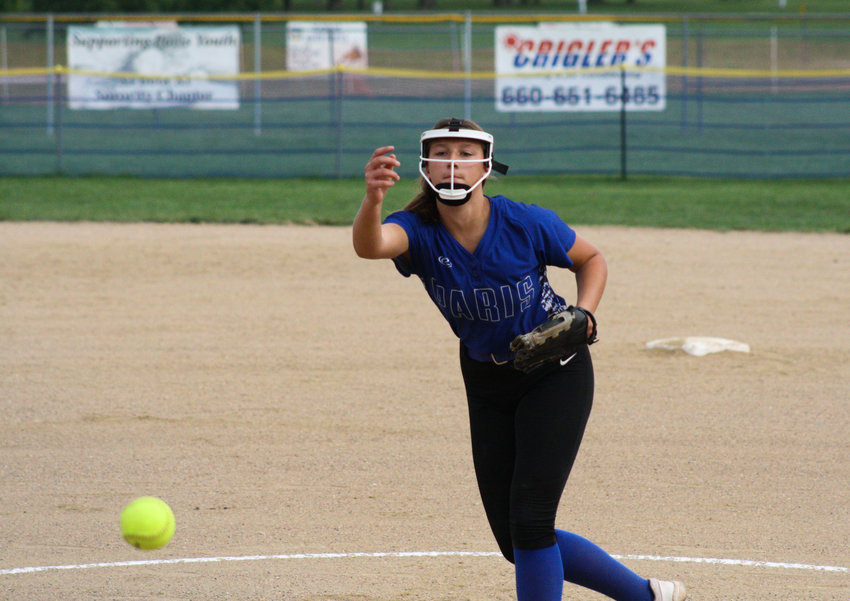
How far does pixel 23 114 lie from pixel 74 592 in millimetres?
22916

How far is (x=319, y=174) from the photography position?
19047 millimetres

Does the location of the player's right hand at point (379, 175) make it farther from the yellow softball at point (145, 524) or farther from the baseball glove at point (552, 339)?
the yellow softball at point (145, 524)

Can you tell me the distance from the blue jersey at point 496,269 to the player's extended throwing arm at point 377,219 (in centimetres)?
8

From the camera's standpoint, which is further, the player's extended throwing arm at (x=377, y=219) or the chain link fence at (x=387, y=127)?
the chain link fence at (x=387, y=127)

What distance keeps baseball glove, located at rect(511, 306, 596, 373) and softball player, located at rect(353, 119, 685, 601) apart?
123mm

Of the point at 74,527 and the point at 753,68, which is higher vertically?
the point at 753,68

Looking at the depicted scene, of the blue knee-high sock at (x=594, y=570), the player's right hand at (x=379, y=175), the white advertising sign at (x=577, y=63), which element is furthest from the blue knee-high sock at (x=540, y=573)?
the white advertising sign at (x=577, y=63)

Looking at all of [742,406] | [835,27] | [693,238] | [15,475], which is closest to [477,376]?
[15,475]

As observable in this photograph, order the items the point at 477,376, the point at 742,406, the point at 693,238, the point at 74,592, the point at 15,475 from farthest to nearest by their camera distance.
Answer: the point at 693,238, the point at 742,406, the point at 15,475, the point at 74,592, the point at 477,376

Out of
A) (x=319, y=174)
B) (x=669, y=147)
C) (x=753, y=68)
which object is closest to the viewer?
(x=319, y=174)

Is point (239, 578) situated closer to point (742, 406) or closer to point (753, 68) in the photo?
point (742, 406)

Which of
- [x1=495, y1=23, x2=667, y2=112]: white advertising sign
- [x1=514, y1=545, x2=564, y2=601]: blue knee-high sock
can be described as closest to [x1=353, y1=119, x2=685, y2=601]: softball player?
[x1=514, y1=545, x2=564, y2=601]: blue knee-high sock

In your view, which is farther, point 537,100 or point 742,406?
point 537,100

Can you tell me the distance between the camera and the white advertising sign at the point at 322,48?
24422 millimetres
